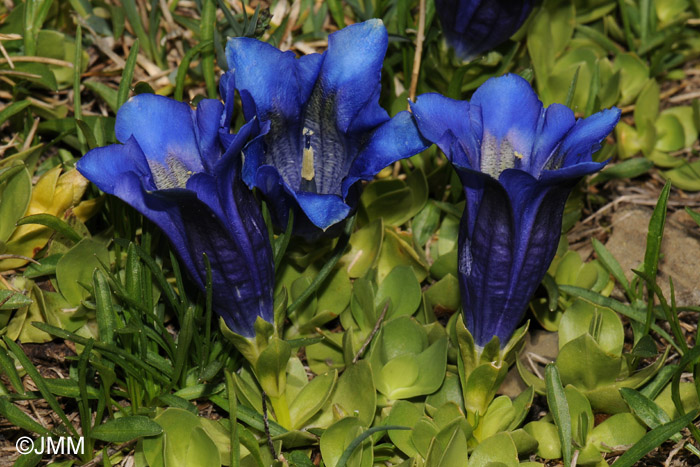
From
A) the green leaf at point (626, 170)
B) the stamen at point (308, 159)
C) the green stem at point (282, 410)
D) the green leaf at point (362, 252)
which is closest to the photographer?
the green stem at point (282, 410)

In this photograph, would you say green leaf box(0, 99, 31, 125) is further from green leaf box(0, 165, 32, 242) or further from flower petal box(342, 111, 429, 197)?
flower petal box(342, 111, 429, 197)

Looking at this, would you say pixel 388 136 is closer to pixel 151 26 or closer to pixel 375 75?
pixel 375 75

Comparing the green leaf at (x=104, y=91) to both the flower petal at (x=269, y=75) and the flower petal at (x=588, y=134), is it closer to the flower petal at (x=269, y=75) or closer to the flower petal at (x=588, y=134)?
the flower petal at (x=269, y=75)

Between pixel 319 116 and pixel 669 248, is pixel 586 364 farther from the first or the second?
pixel 319 116

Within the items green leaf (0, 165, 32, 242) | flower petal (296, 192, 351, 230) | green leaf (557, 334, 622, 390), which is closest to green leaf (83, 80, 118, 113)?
green leaf (0, 165, 32, 242)

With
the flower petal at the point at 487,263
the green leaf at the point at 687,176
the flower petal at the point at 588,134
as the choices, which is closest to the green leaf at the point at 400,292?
the flower petal at the point at 487,263

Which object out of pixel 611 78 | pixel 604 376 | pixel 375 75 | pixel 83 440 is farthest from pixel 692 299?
pixel 83 440
